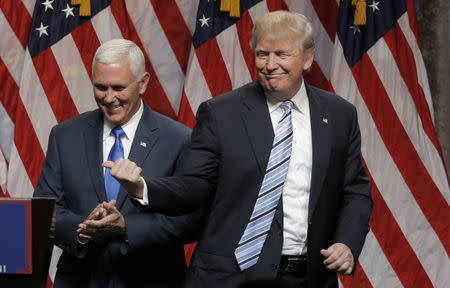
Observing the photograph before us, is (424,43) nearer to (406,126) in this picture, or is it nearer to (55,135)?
(406,126)

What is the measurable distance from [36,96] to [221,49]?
106 centimetres

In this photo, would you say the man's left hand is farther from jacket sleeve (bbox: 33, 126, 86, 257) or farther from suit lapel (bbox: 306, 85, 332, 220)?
jacket sleeve (bbox: 33, 126, 86, 257)

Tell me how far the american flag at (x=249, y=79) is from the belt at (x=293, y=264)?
1934 millimetres

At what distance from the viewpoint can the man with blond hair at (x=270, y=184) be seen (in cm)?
231

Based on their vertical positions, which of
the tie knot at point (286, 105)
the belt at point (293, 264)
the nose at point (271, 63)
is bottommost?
the belt at point (293, 264)

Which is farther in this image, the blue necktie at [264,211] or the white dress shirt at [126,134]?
the white dress shirt at [126,134]

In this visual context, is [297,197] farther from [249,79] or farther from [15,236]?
[249,79]

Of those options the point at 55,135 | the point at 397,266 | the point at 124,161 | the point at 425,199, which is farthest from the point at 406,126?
the point at 124,161

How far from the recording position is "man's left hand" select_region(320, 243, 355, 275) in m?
2.23

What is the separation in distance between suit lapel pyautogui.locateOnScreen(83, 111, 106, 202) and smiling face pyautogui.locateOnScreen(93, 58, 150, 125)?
7 cm

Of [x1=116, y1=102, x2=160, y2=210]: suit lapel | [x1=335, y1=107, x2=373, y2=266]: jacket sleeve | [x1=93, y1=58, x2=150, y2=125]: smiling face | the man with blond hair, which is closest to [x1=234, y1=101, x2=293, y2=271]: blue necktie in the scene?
the man with blond hair

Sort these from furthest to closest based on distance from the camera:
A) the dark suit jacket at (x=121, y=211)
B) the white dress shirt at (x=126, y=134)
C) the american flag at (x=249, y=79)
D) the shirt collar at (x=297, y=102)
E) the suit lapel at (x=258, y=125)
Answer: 1. the american flag at (x=249, y=79)
2. the white dress shirt at (x=126, y=134)
3. the dark suit jacket at (x=121, y=211)
4. the shirt collar at (x=297, y=102)
5. the suit lapel at (x=258, y=125)

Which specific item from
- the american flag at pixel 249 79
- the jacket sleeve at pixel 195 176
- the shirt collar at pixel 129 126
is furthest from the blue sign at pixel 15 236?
the american flag at pixel 249 79

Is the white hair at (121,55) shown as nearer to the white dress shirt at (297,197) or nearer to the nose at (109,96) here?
the nose at (109,96)
